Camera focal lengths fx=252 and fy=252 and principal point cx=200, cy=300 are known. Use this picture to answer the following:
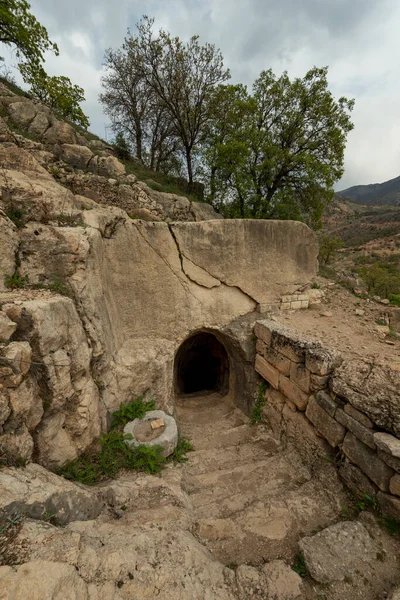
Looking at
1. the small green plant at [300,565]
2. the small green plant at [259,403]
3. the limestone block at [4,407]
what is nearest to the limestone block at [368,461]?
the small green plant at [300,565]

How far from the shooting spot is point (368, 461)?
2994 mm

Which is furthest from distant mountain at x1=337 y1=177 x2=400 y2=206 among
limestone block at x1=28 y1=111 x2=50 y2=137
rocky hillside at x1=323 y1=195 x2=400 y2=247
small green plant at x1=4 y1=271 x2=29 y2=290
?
small green plant at x1=4 y1=271 x2=29 y2=290

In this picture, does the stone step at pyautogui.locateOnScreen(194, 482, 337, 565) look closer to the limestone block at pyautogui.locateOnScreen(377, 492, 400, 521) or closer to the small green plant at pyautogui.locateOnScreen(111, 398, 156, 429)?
the limestone block at pyautogui.locateOnScreen(377, 492, 400, 521)

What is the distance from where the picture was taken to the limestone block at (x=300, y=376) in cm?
399

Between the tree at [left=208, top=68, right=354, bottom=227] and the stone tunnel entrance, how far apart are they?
21.3 ft

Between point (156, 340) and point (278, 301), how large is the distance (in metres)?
3.10

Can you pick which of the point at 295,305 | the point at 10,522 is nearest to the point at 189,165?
the point at 295,305

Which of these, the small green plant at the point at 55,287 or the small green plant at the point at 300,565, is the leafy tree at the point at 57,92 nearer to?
the small green plant at the point at 55,287

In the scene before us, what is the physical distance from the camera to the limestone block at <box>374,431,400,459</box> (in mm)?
2664

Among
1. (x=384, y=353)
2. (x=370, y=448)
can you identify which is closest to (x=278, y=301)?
(x=384, y=353)

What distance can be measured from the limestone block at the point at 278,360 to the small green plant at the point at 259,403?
2.21 ft

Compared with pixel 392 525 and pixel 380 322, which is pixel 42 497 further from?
pixel 380 322

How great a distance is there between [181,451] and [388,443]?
9.90 feet

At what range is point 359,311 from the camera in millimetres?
6090
